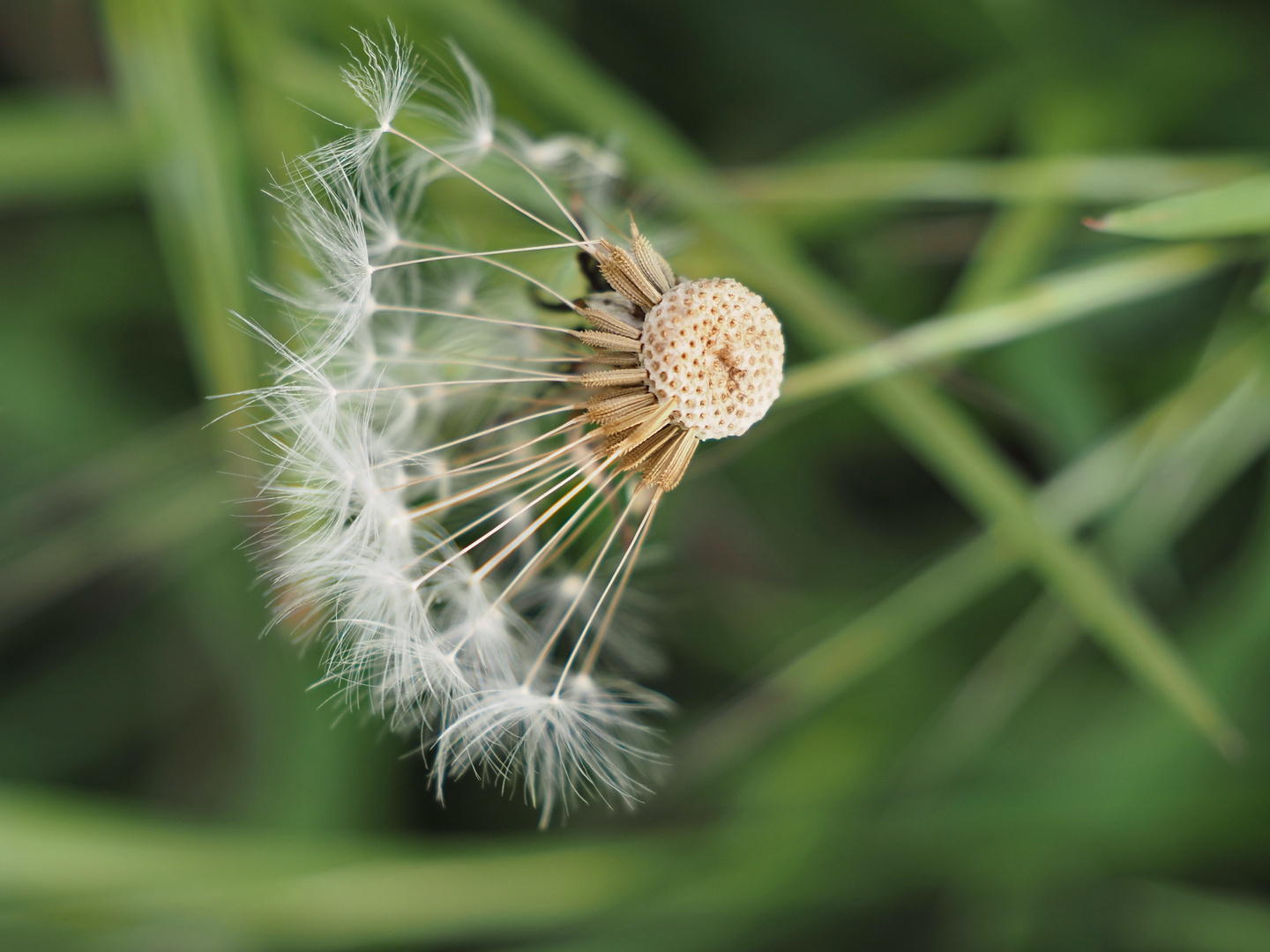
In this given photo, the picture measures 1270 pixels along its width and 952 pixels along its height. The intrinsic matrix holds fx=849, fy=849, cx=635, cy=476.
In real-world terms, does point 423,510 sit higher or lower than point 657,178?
lower

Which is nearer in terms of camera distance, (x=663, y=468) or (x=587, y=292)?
(x=663, y=468)

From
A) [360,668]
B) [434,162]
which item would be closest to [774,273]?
[434,162]

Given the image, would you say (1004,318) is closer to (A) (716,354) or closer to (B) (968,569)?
(B) (968,569)

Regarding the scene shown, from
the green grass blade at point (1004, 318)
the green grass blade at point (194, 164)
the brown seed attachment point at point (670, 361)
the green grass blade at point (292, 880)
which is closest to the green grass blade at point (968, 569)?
the green grass blade at point (1004, 318)

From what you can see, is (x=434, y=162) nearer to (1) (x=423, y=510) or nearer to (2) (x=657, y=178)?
(2) (x=657, y=178)

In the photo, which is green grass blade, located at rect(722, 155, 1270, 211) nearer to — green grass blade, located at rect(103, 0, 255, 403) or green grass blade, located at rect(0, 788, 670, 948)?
green grass blade, located at rect(103, 0, 255, 403)

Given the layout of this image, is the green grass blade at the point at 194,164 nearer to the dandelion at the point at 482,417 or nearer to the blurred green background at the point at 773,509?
the blurred green background at the point at 773,509
